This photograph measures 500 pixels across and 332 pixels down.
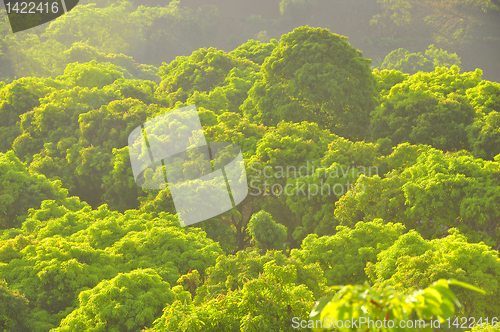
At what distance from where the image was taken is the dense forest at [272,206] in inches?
370

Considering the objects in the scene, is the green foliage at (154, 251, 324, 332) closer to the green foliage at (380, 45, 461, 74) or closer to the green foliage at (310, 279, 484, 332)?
the green foliage at (310, 279, 484, 332)

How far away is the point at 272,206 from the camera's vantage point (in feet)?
63.7

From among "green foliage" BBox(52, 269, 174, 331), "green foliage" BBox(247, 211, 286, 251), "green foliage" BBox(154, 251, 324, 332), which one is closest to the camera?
"green foliage" BBox(154, 251, 324, 332)

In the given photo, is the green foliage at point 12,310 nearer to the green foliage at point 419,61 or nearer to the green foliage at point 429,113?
the green foliage at point 429,113

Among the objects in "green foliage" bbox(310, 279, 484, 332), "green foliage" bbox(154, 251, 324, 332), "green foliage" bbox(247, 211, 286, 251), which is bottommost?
"green foliage" bbox(247, 211, 286, 251)

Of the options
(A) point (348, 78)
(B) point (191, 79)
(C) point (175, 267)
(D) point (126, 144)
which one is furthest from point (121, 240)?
(B) point (191, 79)

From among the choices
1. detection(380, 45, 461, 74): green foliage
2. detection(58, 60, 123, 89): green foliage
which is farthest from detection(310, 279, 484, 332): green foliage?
detection(380, 45, 461, 74): green foliage

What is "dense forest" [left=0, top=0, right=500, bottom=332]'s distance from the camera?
940cm

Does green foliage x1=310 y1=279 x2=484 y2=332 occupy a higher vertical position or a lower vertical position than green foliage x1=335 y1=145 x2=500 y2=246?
higher

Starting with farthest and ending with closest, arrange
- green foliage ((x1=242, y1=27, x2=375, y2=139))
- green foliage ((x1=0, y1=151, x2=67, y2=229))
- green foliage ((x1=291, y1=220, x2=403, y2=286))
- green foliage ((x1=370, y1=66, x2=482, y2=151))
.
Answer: green foliage ((x1=242, y1=27, x2=375, y2=139))
green foliage ((x1=370, y1=66, x2=482, y2=151))
green foliage ((x1=0, y1=151, x2=67, y2=229))
green foliage ((x1=291, y1=220, x2=403, y2=286))

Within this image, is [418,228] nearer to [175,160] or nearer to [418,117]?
[418,117]

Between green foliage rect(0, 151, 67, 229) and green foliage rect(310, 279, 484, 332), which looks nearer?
green foliage rect(310, 279, 484, 332)

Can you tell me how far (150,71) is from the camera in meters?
56.8

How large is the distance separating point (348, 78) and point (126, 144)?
49.7 feet
